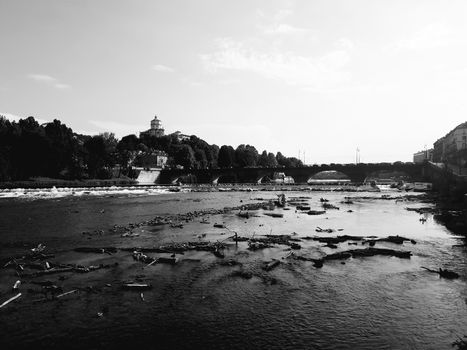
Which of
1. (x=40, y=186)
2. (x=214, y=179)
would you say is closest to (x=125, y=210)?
(x=40, y=186)

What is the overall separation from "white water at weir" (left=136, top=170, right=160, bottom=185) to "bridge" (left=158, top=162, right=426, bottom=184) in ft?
10.4

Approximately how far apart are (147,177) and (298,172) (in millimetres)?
66883

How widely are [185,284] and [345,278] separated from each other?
1004 cm

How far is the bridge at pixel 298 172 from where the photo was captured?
129625 millimetres

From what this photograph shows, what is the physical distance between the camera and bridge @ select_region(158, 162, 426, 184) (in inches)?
5103

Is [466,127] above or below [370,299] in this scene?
above

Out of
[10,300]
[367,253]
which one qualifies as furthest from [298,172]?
[10,300]

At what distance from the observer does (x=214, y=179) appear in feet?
541

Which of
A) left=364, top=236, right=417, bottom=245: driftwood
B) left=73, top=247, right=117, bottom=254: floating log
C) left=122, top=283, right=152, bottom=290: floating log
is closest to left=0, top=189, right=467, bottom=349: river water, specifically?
left=122, top=283, right=152, bottom=290: floating log

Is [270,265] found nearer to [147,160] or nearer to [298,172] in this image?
[298,172]

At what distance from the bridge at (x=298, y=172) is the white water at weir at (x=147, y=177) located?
3160 millimetres

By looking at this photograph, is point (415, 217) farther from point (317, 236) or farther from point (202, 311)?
point (202, 311)

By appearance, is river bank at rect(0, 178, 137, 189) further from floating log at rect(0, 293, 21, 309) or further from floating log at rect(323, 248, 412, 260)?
floating log at rect(323, 248, 412, 260)

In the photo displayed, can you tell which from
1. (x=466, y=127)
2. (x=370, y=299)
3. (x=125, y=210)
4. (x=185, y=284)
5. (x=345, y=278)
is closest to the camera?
(x=370, y=299)
